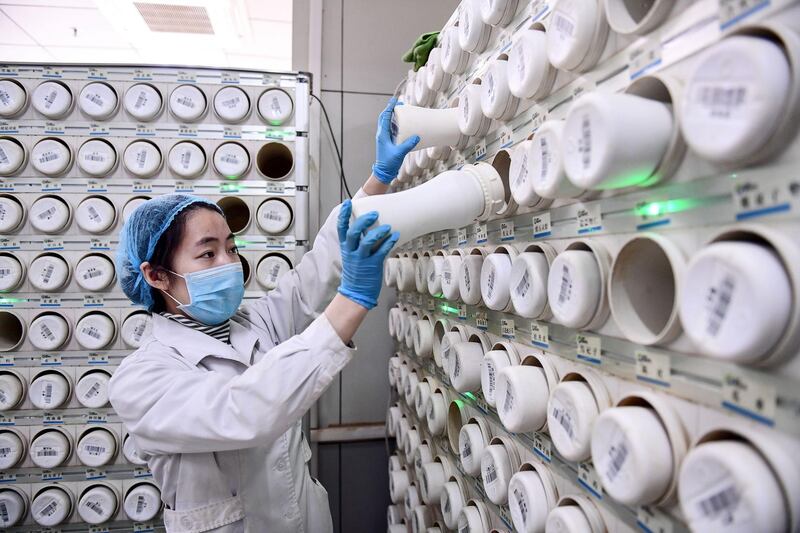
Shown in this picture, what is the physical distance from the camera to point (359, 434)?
2.29 metres

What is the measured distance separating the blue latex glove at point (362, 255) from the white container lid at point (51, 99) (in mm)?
1742

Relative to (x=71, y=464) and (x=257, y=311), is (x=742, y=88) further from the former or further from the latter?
(x=71, y=464)

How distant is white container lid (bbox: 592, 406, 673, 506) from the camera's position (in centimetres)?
51

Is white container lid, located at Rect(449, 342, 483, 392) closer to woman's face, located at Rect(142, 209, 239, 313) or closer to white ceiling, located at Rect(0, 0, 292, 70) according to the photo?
woman's face, located at Rect(142, 209, 239, 313)

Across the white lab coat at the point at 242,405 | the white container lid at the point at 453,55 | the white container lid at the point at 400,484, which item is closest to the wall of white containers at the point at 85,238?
the white lab coat at the point at 242,405

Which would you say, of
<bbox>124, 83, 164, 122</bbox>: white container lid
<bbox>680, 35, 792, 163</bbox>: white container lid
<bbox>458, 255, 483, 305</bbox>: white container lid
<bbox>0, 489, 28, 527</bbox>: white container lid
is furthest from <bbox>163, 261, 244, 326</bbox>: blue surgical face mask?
<bbox>0, 489, 28, 527</bbox>: white container lid

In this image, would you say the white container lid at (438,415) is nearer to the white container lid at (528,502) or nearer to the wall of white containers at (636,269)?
the wall of white containers at (636,269)

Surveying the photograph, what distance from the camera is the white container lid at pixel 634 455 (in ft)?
1.69

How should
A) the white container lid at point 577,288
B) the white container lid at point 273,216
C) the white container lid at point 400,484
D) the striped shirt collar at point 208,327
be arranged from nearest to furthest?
the white container lid at point 577,288 → the striped shirt collar at point 208,327 → the white container lid at point 400,484 → the white container lid at point 273,216

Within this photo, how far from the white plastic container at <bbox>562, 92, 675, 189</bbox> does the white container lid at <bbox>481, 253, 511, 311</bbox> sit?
0.33 m

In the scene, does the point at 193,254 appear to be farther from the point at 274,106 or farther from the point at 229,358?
the point at 274,106

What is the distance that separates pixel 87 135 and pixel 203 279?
4.44 ft

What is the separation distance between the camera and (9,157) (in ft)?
6.48

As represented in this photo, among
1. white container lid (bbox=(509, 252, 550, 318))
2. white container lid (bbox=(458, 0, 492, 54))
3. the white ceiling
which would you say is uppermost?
the white ceiling
